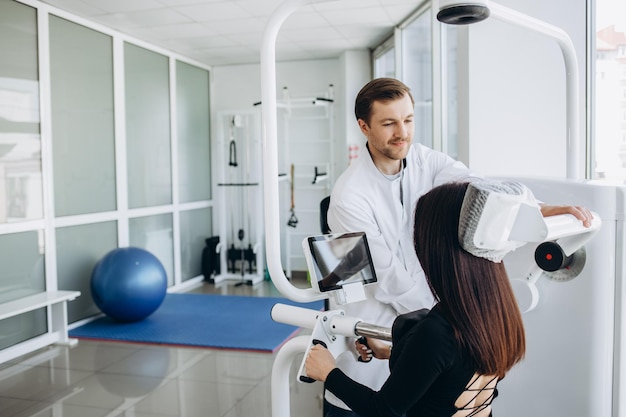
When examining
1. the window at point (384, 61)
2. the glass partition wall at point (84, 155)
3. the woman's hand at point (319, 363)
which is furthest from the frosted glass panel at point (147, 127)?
the woman's hand at point (319, 363)

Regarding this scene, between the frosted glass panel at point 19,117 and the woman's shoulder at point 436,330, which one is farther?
the frosted glass panel at point 19,117

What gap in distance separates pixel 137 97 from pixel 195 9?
143cm

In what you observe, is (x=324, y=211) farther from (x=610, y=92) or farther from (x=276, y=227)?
(x=276, y=227)

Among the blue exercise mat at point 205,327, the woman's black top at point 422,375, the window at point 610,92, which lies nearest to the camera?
the woman's black top at point 422,375

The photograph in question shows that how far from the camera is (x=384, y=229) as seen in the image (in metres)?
1.79

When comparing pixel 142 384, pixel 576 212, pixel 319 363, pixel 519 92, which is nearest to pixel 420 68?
pixel 519 92

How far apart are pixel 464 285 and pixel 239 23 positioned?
15.8ft

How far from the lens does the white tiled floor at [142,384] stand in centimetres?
336

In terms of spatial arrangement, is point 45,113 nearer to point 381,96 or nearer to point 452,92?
point 452,92

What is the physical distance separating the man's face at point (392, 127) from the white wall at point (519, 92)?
1543 mm

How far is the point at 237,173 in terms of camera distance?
24.5 feet

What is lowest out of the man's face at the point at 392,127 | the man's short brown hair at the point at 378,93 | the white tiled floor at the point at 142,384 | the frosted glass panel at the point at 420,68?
the white tiled floor at the point at 142,384

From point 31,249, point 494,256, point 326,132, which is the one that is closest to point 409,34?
point 326,132

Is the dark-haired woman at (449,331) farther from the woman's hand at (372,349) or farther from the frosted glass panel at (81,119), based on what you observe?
the frosted glass panel at (81,119)
